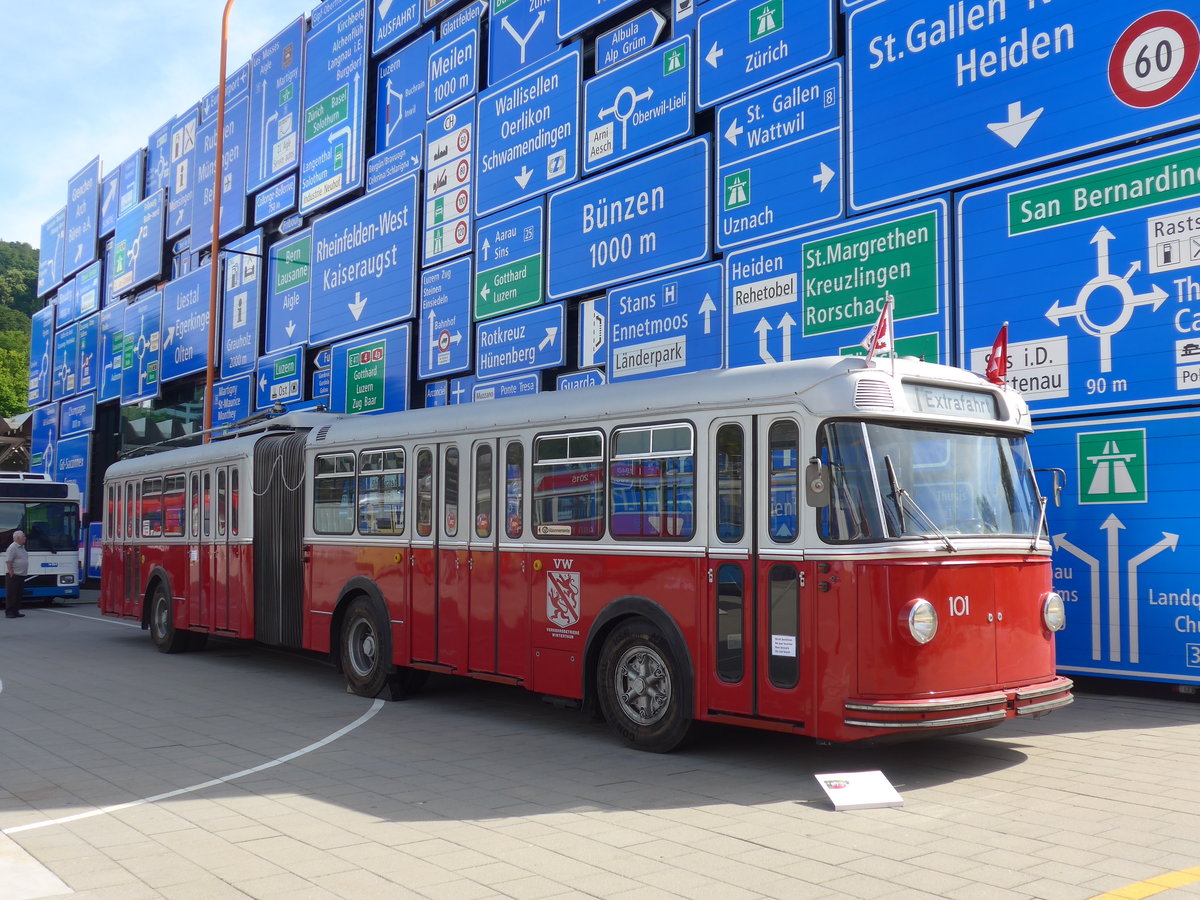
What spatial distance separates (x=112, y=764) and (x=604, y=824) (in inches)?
156

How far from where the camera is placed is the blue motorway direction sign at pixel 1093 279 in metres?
9.96

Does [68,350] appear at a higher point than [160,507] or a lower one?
higher

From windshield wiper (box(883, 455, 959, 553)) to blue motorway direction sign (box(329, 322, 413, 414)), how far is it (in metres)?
14.6

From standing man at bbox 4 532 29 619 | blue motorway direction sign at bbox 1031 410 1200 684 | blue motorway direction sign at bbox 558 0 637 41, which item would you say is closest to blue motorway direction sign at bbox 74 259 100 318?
standing man at bbox 4 532 29 619

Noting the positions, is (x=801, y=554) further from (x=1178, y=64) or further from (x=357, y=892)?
(x=1178, y=64)

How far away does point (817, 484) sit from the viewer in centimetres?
708

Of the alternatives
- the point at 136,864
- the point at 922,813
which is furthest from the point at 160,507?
the point at 922,813

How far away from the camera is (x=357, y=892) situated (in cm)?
509

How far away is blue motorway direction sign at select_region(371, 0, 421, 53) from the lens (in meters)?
21.8

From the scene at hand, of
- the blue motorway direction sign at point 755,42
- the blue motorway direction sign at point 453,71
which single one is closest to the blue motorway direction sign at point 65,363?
the blue motorway direction sign at point 453,71

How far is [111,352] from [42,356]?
8.52 meters

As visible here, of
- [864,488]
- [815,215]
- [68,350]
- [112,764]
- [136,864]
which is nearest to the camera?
[136,864]

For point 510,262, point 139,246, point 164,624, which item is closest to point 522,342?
point 510,262

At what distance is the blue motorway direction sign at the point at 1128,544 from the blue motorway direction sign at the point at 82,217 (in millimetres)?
36001
